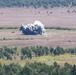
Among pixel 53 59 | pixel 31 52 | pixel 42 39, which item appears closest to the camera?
pixel 53 59

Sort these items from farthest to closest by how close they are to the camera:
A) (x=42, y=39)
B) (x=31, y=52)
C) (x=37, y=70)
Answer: (x=42, y=39), (x=31, y=52), (x=37, y=70)

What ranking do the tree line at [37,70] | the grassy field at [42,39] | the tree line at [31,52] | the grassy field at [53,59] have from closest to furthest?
the tree line at [37,70], the grassy field at [53,59], the tree line at [31,52], the grassy field at [42,39]

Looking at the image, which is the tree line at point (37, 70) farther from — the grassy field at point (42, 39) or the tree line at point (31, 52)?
the grassy field at point (42, 39)

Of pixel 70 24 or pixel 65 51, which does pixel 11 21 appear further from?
pixel 65 51

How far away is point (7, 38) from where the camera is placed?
133 meters

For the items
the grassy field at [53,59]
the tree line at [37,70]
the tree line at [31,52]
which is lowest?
the grassy field at [53,59]

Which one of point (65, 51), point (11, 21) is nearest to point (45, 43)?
point (65, 51)

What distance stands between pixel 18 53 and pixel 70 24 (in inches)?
2533

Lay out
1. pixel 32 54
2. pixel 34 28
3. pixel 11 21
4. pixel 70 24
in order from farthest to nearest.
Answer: pixel 11 21, pixel 70 24, pixel 34 28, pixel 32 54

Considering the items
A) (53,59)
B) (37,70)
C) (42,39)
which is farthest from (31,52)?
(37,70)

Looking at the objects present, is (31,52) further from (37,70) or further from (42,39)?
(37,70)

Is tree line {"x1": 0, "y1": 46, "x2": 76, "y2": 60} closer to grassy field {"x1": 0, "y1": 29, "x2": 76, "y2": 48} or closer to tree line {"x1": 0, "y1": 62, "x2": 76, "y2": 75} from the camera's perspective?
grassy field {"x1": 0, "y1": 29, "x2": 76, "y2": 48}

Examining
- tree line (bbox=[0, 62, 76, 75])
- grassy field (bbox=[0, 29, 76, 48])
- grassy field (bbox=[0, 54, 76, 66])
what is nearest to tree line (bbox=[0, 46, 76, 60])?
grassy field (bbox=[0, 54, 76, 66])

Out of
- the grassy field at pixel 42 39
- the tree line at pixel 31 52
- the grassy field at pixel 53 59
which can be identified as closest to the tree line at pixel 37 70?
the grassy field at pixel 53 59
